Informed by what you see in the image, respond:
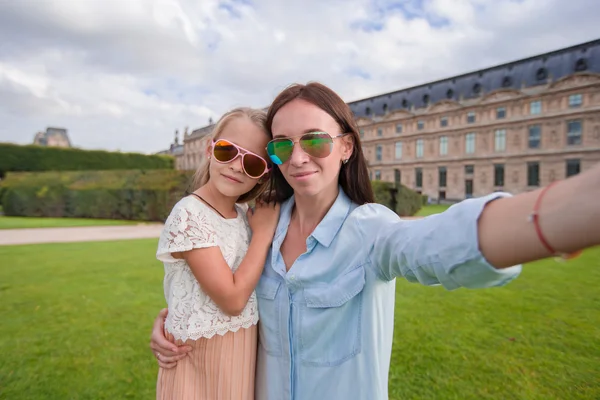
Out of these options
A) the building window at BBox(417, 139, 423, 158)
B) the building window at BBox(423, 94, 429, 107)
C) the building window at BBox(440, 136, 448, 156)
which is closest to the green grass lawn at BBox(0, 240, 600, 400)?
the building window at BBox(440, 136, 448, 156)

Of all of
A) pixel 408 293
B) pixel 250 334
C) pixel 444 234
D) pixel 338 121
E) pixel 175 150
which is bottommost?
pixel 408 293

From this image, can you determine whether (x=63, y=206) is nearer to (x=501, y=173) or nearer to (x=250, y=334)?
(x=250, y=334)

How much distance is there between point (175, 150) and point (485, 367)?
79.7 metres

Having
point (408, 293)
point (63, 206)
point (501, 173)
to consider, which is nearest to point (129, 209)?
point (63, 206)

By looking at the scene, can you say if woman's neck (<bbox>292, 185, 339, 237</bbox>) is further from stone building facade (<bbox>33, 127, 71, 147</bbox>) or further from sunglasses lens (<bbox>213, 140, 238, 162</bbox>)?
stone building facade (<bbox>33, 127, 71, 147</bbox>)

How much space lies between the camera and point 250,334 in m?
1.43

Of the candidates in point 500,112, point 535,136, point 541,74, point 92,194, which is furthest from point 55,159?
point 541,74

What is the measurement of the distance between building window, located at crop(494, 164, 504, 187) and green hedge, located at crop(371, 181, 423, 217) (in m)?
24.4

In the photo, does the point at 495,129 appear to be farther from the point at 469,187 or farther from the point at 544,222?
the point at 544,222

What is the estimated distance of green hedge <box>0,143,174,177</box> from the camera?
84.3 feet

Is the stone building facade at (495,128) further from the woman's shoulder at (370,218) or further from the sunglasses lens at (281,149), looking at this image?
the woman's shoulder at (370,218)

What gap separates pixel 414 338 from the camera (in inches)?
141

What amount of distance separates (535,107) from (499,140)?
442 centimetres

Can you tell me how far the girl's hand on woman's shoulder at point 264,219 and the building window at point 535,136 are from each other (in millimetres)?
42223
